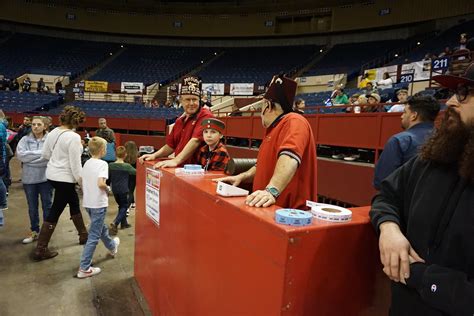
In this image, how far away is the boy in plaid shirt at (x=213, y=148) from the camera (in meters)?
2.93

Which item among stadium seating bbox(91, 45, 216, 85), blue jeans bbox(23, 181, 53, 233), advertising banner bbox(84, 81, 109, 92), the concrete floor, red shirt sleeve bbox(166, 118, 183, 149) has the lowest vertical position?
the concrete floor

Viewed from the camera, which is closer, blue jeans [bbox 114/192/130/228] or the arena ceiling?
blue jeans [bbox 114/192/130/228]

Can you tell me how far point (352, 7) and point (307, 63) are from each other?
14.8 feet

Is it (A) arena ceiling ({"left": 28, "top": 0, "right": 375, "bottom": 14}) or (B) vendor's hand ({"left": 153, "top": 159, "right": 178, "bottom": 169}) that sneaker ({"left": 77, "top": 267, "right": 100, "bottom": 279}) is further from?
(A) arena ceiling ({"left": 28, "top": 0, "right": 375, "bottom": 14})

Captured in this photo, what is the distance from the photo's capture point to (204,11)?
86.6 ft

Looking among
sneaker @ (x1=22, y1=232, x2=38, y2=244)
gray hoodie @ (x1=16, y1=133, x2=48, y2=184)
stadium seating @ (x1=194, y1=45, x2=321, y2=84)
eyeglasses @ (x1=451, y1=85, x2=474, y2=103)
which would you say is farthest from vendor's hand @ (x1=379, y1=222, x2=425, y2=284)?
stadium seating @ (x1=194, y1=45, x2=321, y2=84)

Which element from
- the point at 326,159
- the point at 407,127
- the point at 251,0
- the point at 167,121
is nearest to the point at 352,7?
the point at 251,0

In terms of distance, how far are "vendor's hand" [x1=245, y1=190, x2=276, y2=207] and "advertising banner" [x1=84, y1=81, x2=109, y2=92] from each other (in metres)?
24.7

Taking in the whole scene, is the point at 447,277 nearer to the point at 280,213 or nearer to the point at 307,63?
the point at 280,213

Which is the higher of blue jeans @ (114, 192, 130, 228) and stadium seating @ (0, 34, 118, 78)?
stadium seating @ (0, 34, 118, 78)

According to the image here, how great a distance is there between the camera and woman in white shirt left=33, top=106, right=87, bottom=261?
3.96m

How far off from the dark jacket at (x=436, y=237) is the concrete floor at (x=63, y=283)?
2.61m

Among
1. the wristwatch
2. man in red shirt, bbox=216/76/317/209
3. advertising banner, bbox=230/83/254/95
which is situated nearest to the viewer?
Result: the wristwatch

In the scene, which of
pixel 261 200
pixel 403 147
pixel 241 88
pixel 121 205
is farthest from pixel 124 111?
pixel 261 200
